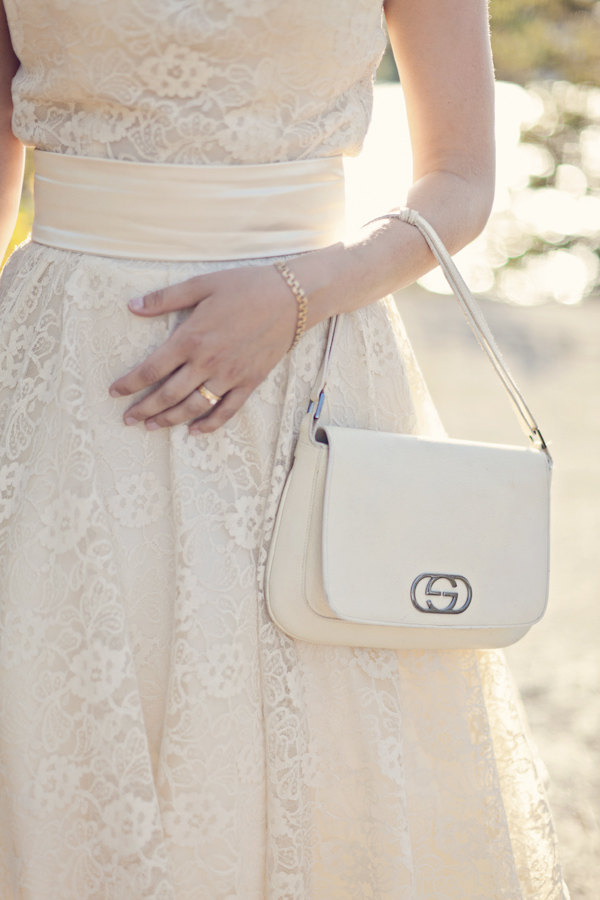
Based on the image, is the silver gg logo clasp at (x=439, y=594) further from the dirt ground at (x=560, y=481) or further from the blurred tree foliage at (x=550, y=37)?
the blurred tree foliage at (x=550, y=37)

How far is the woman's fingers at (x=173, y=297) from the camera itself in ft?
3.04

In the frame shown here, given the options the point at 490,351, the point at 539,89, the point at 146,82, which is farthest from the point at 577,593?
the point at 539,89

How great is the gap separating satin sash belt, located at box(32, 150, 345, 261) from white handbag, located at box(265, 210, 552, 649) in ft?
0.42

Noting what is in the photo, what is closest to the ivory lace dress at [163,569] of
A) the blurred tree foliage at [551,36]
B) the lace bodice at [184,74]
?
the lace bodice at [184,74]

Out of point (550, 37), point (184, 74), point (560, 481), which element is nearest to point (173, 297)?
point (184, 74)

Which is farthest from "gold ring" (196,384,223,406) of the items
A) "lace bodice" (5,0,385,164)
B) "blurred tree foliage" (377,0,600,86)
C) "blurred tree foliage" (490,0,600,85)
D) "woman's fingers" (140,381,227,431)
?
"blurred tree foliage" (490,0,600,85)

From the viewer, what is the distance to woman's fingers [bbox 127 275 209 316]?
0.93 metres

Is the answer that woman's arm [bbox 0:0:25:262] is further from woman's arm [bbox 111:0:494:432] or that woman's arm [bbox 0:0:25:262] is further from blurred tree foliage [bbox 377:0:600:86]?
blurred tree foliage [bbox 377:0:600:86]

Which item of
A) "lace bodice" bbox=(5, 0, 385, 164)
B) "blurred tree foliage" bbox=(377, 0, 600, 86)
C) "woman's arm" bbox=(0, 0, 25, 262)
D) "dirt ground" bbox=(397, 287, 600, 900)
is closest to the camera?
"lace bodice" bbox=(5, 0, 385, 164)

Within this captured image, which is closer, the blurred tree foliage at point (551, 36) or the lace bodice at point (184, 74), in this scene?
the lace bodice at point (184, 74)

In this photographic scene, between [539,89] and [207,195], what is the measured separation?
9210 millimetres

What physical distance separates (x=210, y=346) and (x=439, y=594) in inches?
14.6

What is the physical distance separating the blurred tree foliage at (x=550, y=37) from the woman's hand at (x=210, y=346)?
8.12 metres

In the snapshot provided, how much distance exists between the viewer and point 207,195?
946mm
